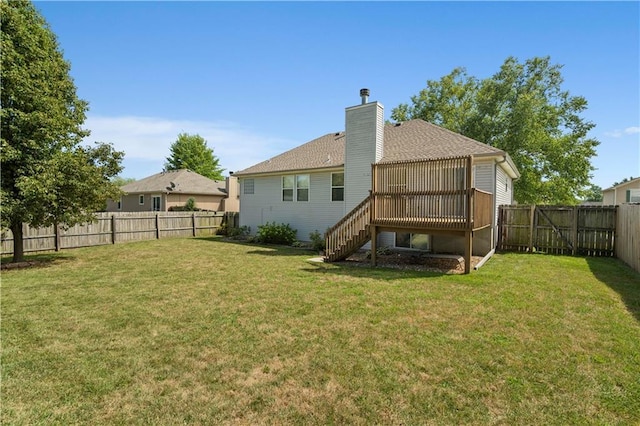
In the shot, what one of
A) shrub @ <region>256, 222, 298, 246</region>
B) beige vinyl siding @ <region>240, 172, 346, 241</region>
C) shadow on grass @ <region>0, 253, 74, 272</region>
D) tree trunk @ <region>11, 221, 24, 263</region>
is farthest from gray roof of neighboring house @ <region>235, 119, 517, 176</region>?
tree trunk @ <region>11, 221, 24, 263</region>

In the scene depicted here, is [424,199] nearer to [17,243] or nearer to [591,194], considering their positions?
[17,243]

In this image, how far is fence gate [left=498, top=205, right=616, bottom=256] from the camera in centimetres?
1110

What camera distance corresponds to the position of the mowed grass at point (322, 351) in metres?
2.77

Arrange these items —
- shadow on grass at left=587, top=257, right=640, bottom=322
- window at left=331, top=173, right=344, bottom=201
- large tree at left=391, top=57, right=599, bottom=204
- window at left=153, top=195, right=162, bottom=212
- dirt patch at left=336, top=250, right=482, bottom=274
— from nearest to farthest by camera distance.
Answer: shadow on grass at left=587, top=257, right=640, bottom=322, dirt patch at left=336, top=250, right=482, bottom=274, window at left=331, top=173, right=344, bottom=201, large tree at left=391, top=57, right=599, bottom=204, window at left=153, top=195, right=162, bottom=212

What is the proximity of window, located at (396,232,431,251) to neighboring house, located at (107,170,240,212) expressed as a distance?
20.2 metres

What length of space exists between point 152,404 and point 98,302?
155 inches

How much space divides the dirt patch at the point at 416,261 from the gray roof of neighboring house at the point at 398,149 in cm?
364

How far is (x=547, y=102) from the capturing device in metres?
22.1

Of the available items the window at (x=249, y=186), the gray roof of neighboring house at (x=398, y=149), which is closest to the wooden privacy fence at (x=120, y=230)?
the window at (x=249, y=186)

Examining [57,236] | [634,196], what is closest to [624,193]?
[634,196]

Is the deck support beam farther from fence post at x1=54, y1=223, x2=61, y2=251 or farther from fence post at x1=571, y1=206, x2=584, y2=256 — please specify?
fence post at x1=54, y1=223, x2=61, y2=251

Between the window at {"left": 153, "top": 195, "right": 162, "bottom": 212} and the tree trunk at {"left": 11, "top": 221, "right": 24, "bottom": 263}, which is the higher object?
the window at {"left": 153, "top": 195, "right": 162, "bottom": 212}

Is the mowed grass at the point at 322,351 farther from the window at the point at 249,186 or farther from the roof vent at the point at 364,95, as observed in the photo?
the window at the point at 249,186

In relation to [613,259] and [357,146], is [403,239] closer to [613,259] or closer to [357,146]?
[357,146]
